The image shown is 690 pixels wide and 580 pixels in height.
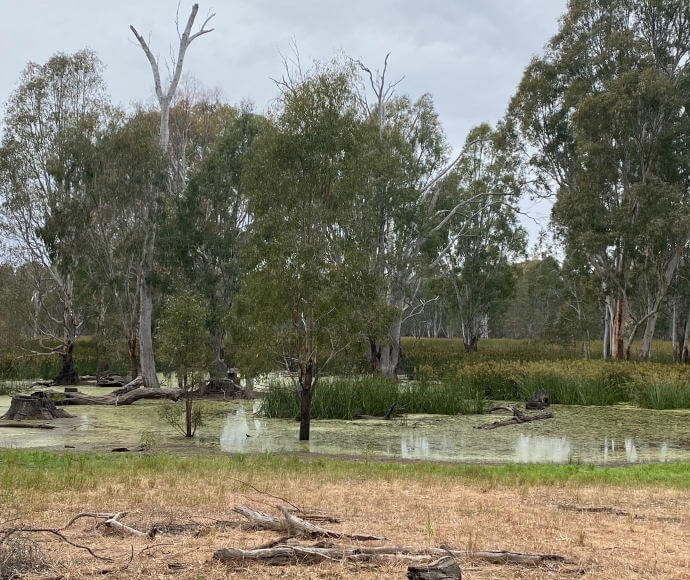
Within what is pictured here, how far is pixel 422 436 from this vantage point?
54.4 ft

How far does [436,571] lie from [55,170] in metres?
28.8

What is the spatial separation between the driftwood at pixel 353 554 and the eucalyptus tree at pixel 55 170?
88.1 feet

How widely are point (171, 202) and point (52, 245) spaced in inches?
225

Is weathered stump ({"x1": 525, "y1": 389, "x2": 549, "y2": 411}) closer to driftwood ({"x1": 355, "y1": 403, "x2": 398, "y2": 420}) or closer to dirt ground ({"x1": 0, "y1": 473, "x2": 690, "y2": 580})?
driftwood ({"x1": 355, "y1": 403, "x2": 398, "y2": 420})

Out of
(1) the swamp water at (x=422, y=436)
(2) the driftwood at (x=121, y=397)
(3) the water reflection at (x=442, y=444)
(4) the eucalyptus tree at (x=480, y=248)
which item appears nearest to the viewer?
(3) the water reflection at (x=442, y=444)

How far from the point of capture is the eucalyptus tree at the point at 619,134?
33.3 meters

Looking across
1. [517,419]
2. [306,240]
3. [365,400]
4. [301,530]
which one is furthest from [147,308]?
[301,530]

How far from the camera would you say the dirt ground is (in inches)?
220

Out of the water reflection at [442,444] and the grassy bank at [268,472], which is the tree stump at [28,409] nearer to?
the water reflection at [442,444]

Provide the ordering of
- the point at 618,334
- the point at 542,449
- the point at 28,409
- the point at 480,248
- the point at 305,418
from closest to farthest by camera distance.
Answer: the point at 542,449
the point at 305,418
the point at 28,409
the point at 618,334
the point at 480,248

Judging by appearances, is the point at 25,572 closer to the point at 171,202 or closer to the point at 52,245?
the point at 171,202

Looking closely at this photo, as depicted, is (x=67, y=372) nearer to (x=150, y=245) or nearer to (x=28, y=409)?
(x=150, y=245)

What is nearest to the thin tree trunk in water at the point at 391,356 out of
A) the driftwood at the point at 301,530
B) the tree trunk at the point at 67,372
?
the tree trunk at the point at 67,372

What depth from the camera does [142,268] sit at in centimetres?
2938
